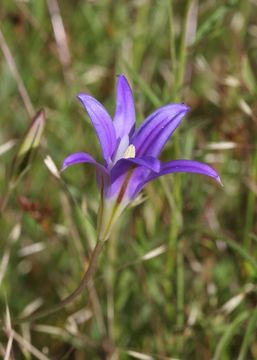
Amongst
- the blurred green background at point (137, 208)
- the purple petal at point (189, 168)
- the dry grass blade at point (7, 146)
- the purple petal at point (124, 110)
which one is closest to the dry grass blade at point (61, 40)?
the blurred green background at point (137, 208)

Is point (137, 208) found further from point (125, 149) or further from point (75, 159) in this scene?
point (75, 159)

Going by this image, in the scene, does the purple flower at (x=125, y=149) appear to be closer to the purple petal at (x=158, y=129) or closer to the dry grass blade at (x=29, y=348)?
the purple petal at (x=158, y=129)

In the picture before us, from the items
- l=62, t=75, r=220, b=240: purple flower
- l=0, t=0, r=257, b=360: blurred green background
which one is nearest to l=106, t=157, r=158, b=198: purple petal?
l=62, t=75, r=220, b=240: purple flower

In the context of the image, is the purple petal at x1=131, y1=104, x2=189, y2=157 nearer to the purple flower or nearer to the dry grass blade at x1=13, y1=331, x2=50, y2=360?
the purple flower

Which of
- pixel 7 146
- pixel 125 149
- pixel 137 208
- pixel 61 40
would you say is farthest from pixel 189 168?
pixel 61 40

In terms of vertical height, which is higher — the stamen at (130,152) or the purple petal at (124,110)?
the purple petal at (124,110)

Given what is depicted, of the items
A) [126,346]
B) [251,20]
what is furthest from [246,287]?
[251,20]

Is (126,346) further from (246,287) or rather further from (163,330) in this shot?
(246,287)
